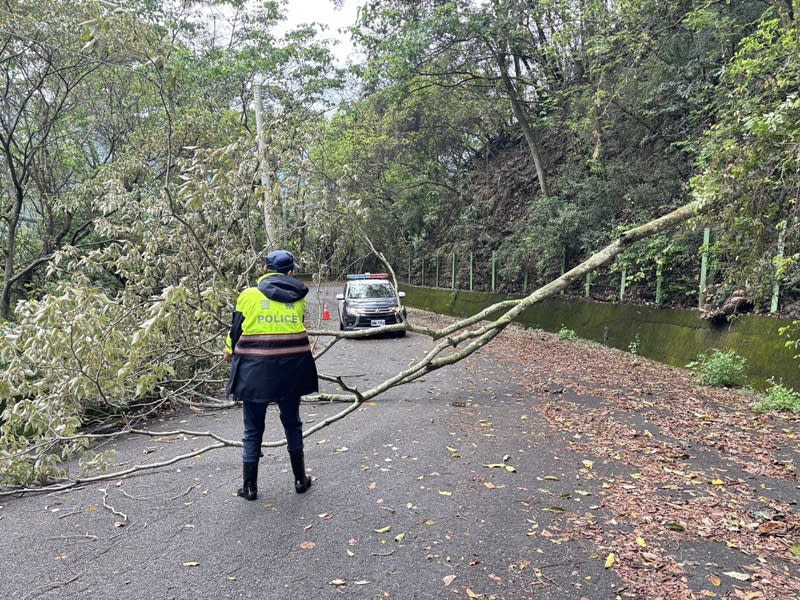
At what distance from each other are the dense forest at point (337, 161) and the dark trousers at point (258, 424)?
2.69 feet

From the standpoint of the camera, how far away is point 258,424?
12.6 ft

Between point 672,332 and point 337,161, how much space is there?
16.8 meters

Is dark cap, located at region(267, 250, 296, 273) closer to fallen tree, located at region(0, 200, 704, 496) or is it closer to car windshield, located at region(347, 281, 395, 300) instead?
fallen tree, located at region(0, 200, 704, 496)

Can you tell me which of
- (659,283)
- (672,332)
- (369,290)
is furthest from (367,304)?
(672,332)

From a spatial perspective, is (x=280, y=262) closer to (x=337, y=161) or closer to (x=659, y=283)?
(x=659, y=283)

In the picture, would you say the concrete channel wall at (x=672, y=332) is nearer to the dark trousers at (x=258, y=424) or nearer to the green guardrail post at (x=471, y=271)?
the green guardrail post at (x=471, y=271)

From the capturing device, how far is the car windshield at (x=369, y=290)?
13.6 meters

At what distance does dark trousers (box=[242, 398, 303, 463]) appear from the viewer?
3.79m

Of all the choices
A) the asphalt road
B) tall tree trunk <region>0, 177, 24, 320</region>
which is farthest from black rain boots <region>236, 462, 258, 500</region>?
tall tree trunk <region>0, 177, 24, 320</region>

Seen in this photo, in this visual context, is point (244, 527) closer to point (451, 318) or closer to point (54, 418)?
point (54, 418)

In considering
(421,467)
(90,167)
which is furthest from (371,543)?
(90,167)

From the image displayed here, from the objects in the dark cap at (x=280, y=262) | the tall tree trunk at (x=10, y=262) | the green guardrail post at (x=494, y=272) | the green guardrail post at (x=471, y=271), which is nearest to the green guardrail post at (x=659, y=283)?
the green guardrail post at (x=494, y=272)

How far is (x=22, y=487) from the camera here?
4250 mm

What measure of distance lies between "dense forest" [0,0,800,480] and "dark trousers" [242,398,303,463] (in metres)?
0.82
